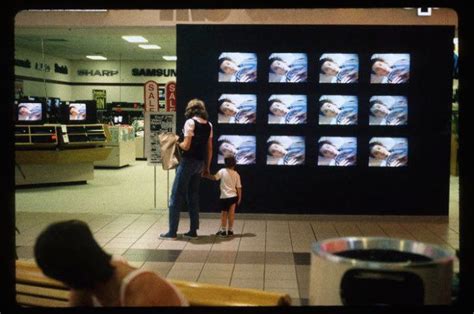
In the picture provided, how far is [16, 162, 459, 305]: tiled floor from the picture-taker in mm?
5965

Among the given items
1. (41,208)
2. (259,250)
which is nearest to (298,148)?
(259,250)

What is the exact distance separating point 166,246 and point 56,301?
12.8ft

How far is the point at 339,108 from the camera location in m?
8.98

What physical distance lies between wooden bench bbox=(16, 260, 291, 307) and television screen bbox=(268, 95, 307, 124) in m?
5.89

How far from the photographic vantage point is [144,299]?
2.19 metres

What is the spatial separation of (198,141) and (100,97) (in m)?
16.7

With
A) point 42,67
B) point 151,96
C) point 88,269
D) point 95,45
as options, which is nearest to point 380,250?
point 88,269

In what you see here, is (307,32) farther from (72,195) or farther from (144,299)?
(144,299)

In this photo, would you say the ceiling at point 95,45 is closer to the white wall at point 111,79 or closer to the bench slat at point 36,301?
the white wall at point 111,79

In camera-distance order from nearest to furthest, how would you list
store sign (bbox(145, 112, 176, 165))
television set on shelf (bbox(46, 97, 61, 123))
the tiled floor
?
the tiled floor < store sign (bbox(145, 112, 176, 165)) < television set on shelf (bbox(46, 97, 61, 123))

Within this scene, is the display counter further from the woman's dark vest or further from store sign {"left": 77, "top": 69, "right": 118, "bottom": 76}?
store sign {"left": 77, "top": 69, "right": 118, "bottom": 76}

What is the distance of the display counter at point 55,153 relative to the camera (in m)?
11.8

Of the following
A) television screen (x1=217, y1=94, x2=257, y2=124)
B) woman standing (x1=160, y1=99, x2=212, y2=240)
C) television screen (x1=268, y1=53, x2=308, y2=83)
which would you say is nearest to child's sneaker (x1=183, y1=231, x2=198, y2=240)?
woman standing (x1=160, y1=99, x2=212, y2=240)

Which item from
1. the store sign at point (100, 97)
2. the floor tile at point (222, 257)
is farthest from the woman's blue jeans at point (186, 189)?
the store sign at point (100, 97)
